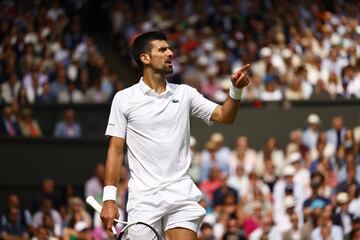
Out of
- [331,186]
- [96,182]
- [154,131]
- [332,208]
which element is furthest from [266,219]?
[154,131]

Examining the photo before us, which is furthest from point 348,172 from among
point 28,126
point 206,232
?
point 28,126

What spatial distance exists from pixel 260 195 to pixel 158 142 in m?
8.61

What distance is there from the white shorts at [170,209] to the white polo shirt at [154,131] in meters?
0.06

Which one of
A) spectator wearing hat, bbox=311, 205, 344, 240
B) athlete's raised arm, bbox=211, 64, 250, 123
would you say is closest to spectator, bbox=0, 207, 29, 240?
spectator wearing hat, bbox=311, 205, 344, 240

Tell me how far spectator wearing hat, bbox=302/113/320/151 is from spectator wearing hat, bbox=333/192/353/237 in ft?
9.60

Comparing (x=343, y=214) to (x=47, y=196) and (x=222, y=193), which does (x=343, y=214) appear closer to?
(x=222, y=193)

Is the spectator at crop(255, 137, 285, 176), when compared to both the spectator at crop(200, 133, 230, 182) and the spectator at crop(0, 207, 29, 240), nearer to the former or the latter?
the spectator at crop(200, 133, 230, 182)

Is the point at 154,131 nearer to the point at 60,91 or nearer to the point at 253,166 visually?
the point at 253,166

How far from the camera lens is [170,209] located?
319 inches

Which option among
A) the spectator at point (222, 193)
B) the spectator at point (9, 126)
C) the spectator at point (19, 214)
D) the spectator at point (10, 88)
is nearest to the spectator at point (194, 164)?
the spectator at point (222, 193)

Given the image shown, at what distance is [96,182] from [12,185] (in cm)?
189

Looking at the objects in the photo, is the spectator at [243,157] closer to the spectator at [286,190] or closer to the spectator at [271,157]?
the spectator at [271,157]

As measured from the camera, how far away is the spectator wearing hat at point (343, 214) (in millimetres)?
15428

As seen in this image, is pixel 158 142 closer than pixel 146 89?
Yes
